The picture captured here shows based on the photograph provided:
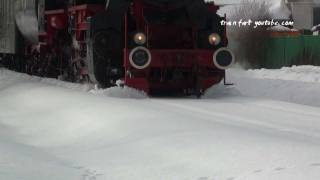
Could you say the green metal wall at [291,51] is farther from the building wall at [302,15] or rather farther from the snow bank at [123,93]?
the building wall at [302,15]

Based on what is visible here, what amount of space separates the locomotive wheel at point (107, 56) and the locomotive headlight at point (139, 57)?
2.89ft

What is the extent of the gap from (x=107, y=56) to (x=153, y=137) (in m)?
5.51

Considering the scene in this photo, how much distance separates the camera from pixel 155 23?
12695 mm

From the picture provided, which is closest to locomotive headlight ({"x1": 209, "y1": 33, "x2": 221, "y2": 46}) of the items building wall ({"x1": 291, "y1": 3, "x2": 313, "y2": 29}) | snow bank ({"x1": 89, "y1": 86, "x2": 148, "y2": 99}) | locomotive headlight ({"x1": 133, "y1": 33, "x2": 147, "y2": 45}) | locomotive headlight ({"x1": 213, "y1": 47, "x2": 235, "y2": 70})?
locomotive headlight ({"x1": 213, "y1": 47, "x2": 235, "y2": 70})

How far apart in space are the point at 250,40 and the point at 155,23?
18.9 metres

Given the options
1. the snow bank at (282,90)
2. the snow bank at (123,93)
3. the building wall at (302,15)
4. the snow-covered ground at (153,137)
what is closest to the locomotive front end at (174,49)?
the snow bank at (123,93)

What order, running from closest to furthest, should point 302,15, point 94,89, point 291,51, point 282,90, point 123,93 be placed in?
point 123,93
point 94,89
point 282,90
point 291,51
point 302,15

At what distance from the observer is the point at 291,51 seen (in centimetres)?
2941

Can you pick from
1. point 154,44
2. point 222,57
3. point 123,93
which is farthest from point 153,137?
point 154,44

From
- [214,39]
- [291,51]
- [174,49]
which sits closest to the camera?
[174,49]

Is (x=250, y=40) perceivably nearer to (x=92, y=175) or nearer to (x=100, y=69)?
(x=100, y=69)

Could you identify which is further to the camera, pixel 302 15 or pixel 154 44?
pixel 302 15

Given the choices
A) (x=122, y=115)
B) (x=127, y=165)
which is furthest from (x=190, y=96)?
(x=127, y=165)

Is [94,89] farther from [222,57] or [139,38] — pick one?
[222,57]
